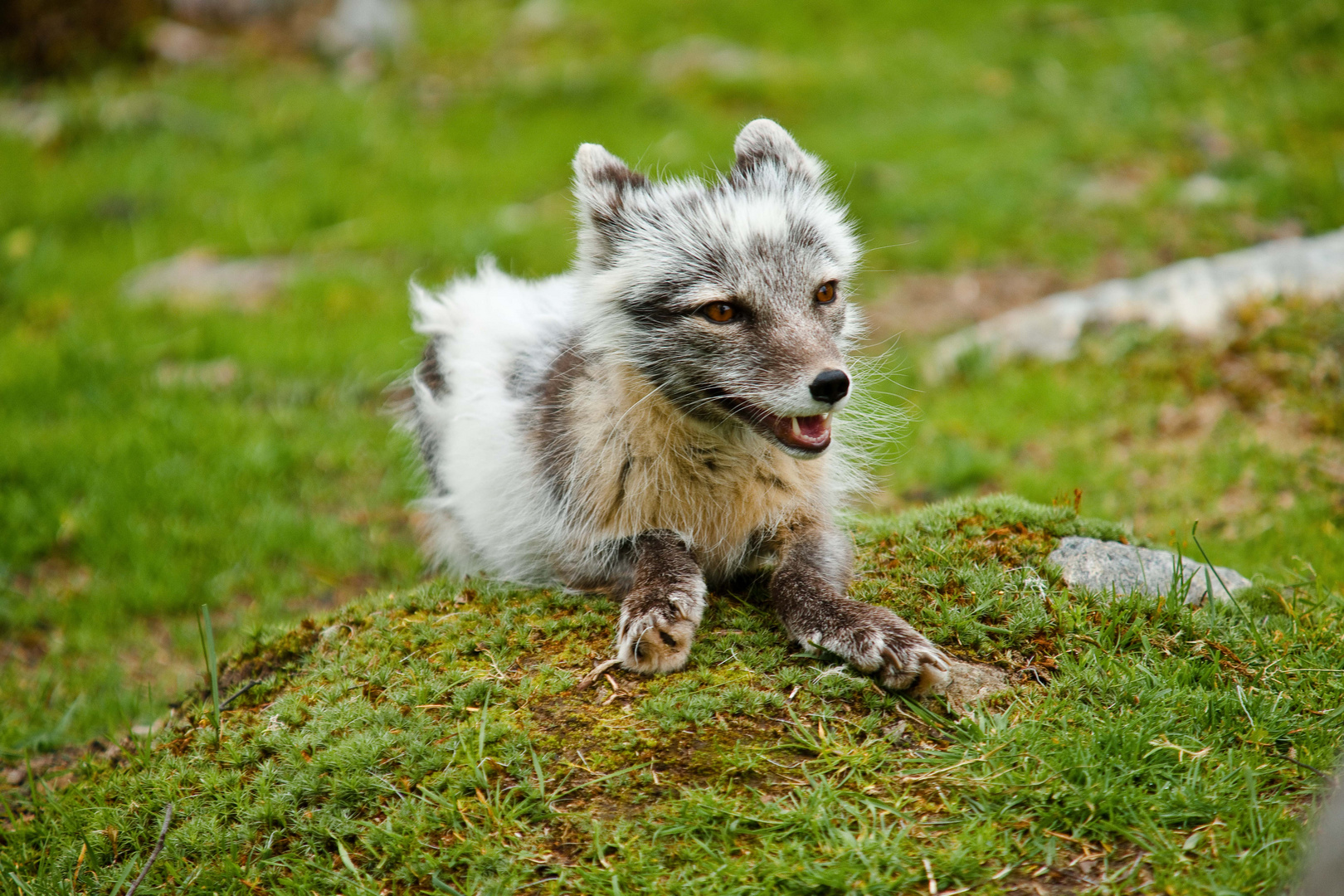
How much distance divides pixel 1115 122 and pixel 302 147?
9.53 meters

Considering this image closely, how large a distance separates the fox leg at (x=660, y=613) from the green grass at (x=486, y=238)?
301 millimetres

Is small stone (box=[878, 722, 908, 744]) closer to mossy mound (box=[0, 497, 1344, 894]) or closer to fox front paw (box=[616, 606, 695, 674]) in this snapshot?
mossy mound (box=[0, 497, 1344, 894])

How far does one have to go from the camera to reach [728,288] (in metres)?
3.91

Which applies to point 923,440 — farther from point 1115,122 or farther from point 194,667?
point 1115,122

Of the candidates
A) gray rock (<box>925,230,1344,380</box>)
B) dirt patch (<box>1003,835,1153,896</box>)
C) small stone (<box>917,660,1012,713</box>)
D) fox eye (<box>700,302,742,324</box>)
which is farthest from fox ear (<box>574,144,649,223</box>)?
gray rock (<box>925,230,1344,380</box>)

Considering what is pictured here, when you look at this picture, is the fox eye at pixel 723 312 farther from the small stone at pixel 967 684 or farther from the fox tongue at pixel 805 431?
the small stone at pixel 967 684

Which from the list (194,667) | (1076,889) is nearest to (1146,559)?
(1076,889)

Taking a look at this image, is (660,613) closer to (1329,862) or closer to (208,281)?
(1329,862)

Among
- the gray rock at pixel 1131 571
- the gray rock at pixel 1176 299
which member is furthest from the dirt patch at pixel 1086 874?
the gray rock at pixel 1176 299

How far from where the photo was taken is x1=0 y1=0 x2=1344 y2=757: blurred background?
645 cm

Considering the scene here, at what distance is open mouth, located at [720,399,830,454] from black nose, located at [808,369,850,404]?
143 millimetres

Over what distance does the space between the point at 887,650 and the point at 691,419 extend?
4.09 feet

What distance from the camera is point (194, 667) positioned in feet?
19.0

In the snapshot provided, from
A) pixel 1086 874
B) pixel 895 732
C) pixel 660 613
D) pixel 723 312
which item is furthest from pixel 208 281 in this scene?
pixel 1086 874
